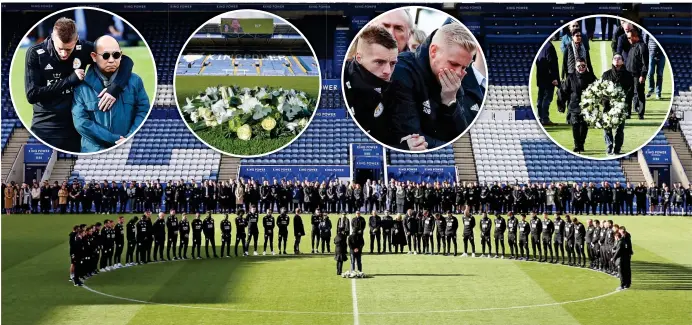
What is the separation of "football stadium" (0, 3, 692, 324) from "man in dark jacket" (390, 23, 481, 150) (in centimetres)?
138

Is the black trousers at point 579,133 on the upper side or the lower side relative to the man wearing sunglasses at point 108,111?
lower

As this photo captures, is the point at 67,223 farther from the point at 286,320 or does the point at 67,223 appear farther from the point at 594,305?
the point at 594,305

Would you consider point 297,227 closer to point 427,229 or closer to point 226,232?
point 226,232

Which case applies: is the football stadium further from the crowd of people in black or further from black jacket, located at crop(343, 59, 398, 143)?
black jacket, located at crop(343, 59, 398, 143)

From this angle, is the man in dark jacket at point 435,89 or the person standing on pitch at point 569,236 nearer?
the person standing on pitch at point 569,236

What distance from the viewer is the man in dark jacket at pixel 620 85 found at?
134ft

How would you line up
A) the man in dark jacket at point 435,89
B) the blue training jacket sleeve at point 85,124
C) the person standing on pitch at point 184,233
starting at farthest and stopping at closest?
the blue training jacket sleeve at point 85,124 → the man in dark jacket at point 435,89 → the person standing on pitch at point 184,233

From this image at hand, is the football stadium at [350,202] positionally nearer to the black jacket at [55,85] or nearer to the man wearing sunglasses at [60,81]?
the man wearing sunglasses at [60,81]

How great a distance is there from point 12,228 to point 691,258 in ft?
62.2

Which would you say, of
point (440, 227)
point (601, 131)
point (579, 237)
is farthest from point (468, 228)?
point (601, 131)

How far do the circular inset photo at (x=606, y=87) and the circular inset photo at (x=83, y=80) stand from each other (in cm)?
1444

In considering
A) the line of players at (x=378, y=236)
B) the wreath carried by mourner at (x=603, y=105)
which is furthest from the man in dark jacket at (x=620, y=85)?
the line of players at (x=378, y=236)

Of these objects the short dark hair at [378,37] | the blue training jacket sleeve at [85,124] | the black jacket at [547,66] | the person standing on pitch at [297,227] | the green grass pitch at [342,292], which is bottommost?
the green grass pitch at [342,292]

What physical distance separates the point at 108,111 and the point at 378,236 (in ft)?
46.7
